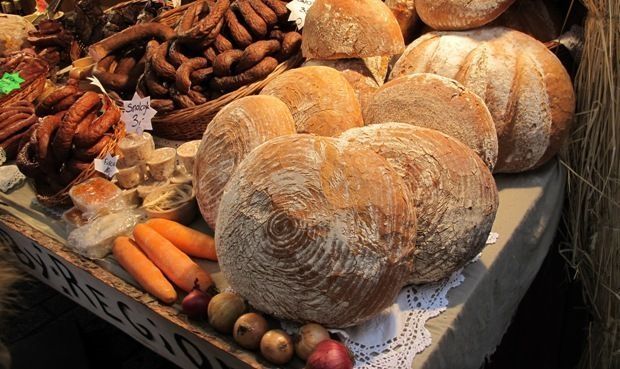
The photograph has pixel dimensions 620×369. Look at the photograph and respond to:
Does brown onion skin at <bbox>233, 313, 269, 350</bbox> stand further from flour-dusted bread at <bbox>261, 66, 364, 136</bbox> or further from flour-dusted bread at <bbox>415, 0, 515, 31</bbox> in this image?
flour-dusted bread at <bbox>415, 0, 515, 31</bbox>

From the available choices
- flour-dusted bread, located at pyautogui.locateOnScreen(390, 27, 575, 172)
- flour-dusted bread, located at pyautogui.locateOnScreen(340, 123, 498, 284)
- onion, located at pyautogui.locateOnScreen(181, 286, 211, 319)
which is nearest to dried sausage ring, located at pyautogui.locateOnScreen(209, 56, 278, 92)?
flour-dusted bread, located at pyautogui.locateOnScreen(390, 27, 575, 172)

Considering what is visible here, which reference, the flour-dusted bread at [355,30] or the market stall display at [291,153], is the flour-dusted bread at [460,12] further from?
the flour-dusted bread at [355,30]

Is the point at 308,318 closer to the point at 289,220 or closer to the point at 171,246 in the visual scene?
the point at 289,220

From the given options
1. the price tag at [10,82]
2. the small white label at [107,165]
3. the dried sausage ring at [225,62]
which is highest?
the dried sausage ring at [225,62]

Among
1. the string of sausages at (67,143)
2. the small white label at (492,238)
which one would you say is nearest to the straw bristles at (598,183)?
the small white label at (492,238)

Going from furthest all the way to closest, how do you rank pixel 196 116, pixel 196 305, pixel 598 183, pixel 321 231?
pixel 196 116 < pixel 598 183 < pixel 196 305 < pixel 321 231

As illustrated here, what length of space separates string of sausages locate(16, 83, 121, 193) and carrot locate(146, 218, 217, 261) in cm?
48

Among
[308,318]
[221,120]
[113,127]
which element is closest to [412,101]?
[221,120]

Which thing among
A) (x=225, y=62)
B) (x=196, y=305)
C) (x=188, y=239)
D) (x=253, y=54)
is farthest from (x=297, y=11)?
(x=196, y=305)

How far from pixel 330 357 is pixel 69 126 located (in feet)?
4.39

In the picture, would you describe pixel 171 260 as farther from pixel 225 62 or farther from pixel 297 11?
pixel 297 11

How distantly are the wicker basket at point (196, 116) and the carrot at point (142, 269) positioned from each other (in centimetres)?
61

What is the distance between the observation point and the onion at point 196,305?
54.6 inches

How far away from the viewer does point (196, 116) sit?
2.09m
